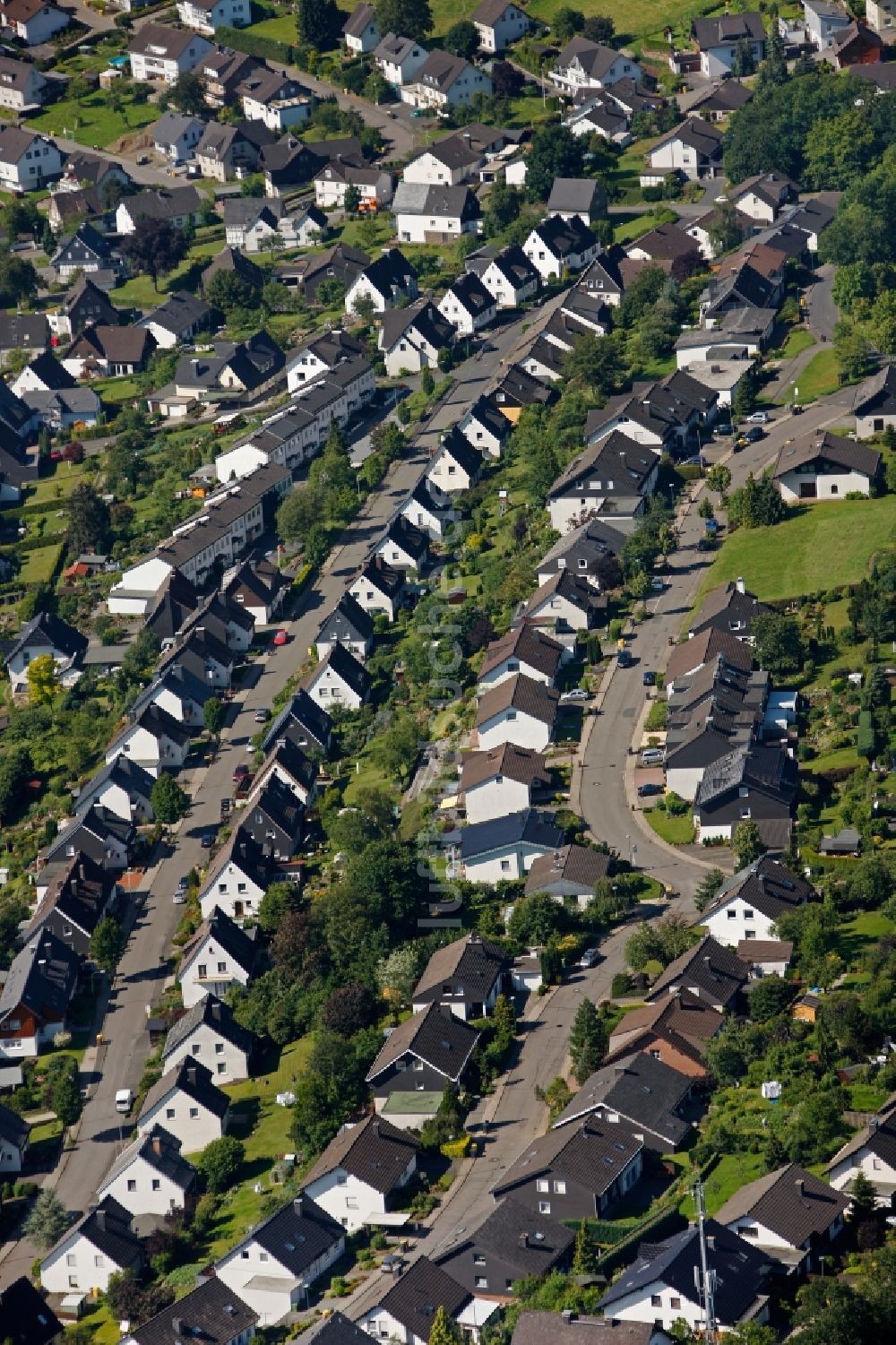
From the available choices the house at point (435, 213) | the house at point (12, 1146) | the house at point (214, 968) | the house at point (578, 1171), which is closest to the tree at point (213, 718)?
the house at point (214, 968)

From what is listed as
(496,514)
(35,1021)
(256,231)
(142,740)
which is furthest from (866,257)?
(35,1021)

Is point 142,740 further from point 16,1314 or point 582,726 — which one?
point 16,1314

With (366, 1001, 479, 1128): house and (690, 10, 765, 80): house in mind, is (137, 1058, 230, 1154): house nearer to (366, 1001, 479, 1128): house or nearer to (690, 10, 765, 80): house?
(366, 1001, 479, 1128): house

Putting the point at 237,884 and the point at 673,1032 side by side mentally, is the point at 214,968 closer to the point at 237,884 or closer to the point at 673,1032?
the point at 237,884

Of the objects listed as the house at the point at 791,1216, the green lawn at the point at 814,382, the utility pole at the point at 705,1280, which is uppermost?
the utility pole at the point at 705,1280

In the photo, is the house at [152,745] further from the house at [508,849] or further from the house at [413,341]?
the house at [413,341]

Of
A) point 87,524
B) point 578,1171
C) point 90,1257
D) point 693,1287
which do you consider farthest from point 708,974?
point 87,524
